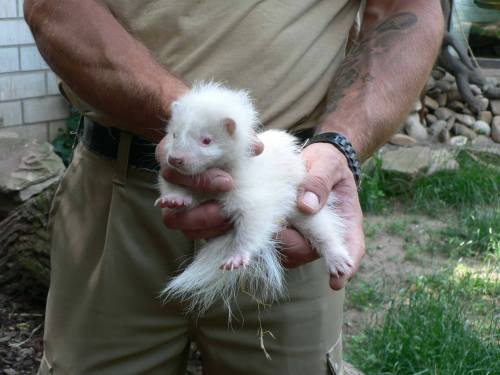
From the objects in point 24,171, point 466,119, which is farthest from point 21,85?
point 466,119

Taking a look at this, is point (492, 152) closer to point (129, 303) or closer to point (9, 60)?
point (9, 60)

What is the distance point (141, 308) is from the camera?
2238 millimetres

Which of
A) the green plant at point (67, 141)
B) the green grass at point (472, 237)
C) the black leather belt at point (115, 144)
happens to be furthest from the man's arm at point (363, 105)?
the green plant at point (67, 141)

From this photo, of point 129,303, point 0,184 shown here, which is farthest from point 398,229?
point 129,303

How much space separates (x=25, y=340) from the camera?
4348 millimetres

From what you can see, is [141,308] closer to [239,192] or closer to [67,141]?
[239,192]

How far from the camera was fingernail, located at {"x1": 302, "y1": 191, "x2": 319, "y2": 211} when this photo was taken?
70.7 inches

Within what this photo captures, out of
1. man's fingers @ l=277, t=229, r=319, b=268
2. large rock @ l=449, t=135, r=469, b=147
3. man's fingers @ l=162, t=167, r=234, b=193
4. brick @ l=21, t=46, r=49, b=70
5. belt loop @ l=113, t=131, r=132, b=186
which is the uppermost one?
man's fingers @ l=162, t=167, r=234, b=193

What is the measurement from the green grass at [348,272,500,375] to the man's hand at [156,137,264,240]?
233 centimetres

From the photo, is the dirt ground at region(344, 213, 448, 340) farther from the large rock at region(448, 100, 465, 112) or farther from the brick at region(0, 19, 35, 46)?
the brick at region(0, 19, 35, 46)

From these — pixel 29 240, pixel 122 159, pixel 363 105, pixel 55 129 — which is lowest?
pixel 55 129

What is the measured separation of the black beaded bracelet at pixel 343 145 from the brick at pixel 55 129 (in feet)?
15.7

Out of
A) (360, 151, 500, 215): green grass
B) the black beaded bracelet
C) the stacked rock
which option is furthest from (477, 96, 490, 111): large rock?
the black beaded bracelet

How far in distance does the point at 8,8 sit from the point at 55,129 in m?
1.03
